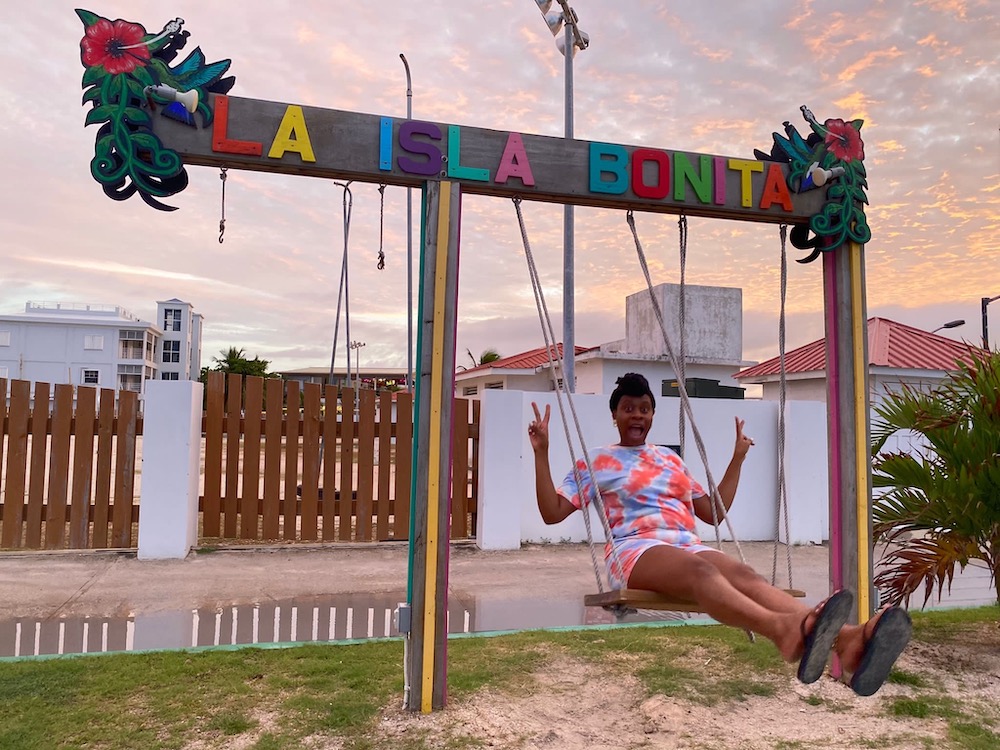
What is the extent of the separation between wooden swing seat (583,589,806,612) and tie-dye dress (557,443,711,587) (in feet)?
0.53

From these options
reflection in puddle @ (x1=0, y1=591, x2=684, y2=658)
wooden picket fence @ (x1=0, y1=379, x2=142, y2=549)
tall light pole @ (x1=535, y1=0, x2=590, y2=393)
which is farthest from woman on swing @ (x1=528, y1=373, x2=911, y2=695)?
tall light pole @ (x1=535, y1=0, x2=590, y2=393)

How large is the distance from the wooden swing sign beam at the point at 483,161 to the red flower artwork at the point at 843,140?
273 millimetres

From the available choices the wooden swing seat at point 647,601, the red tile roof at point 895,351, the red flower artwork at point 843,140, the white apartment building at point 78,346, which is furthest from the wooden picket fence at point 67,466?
the white apartment building at point 78,346

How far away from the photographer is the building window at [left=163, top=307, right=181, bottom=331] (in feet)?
194

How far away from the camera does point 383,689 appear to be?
3.75 m

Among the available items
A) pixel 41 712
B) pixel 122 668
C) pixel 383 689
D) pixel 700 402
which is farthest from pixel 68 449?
pixel 700 402

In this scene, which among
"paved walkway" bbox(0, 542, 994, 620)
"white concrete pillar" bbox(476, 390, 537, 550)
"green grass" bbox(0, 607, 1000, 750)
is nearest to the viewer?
"green grass" bbox(0, 607, 1000, 750)

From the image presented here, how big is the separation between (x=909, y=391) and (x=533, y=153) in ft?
9.79

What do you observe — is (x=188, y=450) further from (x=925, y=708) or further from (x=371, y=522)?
(x=925, y=708)

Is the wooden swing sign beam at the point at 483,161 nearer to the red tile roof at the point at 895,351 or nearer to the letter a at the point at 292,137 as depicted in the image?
the letter a at the point at 292,137

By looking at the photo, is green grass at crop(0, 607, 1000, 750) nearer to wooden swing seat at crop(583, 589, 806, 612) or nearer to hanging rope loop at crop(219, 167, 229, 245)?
wooden swing seat at crop(583, 589, 806, 612)

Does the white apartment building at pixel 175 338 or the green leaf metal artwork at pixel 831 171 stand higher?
the white apartment building at pixel 175 338

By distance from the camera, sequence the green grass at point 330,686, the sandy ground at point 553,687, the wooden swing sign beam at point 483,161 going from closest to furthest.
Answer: the green grass at point 330,686 < the sandy ground at point 553,687 < the wooden swing sign beam at point 483,161

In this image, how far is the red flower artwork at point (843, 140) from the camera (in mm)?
4160
